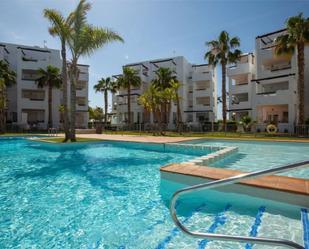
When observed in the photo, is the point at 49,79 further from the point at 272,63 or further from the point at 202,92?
the point at 272,63

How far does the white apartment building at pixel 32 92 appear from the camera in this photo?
34.5m

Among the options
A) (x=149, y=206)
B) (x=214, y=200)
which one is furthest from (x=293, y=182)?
(x=149, y=206)

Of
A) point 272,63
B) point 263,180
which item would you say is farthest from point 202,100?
point 263,180

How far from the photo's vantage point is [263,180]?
4.84m

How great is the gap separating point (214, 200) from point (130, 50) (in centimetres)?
1992

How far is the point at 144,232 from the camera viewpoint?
3717 mm

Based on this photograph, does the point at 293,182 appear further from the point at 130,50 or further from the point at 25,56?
the point at 25,56

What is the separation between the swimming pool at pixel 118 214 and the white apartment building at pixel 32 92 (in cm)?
2948

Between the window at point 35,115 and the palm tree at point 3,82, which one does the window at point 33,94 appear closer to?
the window at point 35,115

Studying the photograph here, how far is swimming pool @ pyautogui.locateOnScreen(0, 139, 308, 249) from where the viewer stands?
11.3 ft

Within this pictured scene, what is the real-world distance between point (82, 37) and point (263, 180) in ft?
49.1

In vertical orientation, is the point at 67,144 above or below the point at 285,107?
below

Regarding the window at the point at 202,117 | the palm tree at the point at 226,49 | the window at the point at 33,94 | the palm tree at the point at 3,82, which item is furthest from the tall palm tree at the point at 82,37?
the window at the point at 33,94

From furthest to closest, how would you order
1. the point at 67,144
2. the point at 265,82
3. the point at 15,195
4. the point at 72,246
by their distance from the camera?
1. the point at 265,82
2. the point at 67,144
3. the point at 15,195
4. the point at 72,246
